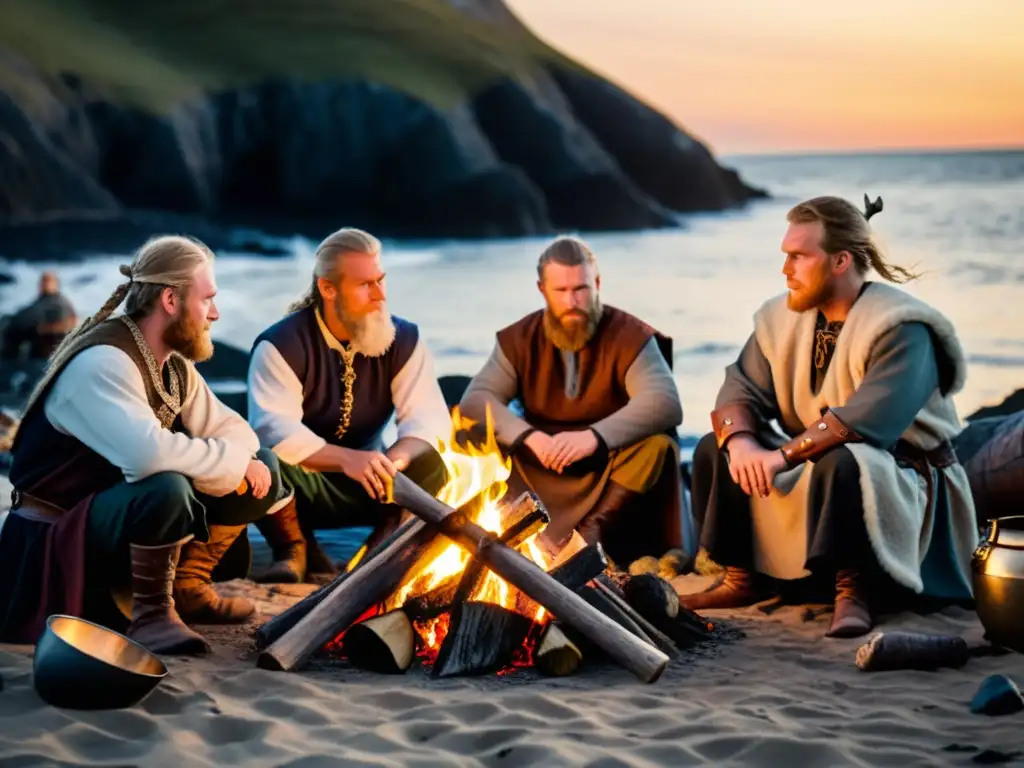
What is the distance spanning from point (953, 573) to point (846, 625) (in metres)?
0.68

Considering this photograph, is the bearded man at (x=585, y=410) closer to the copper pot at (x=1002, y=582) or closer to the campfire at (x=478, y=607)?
the campfire at (x=478, y=607)

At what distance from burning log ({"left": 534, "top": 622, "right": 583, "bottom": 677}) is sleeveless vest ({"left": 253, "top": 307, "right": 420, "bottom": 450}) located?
194 centimetres

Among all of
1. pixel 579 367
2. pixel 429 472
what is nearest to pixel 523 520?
pixel 429 472

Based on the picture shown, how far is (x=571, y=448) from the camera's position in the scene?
243 inches

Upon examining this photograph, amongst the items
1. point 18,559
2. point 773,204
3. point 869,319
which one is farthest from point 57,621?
point 773,204

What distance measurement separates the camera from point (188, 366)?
4855mm

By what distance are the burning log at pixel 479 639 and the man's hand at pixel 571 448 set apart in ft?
5.11

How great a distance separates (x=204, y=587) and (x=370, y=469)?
0.95 m

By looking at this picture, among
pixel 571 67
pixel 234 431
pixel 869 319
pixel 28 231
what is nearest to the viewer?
pixel 234 431

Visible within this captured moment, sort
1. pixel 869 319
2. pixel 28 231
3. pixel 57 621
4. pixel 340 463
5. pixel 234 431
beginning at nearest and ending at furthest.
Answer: pixel 57 621
pixel 234 431
pixel 869 319
pixel 340 463
pixel 28 231

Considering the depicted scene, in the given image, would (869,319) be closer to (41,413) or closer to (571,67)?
(41,413)

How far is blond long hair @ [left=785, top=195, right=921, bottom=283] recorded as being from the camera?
549 cm

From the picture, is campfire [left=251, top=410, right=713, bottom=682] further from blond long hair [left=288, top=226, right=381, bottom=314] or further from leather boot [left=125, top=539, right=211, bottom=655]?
blond long hair [left=288, top=226, right=381, bottom=314]

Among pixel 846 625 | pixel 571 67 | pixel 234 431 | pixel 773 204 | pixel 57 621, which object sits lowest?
pixel 846 625
